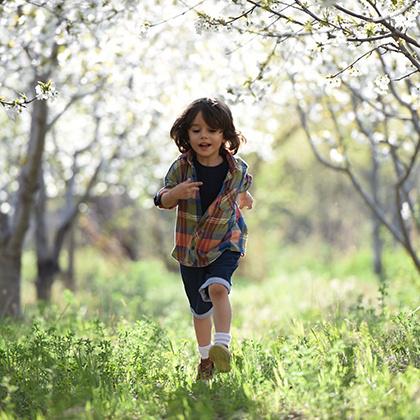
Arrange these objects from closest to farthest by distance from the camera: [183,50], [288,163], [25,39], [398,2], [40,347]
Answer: [398,2] < [40,347] < [25,39] < [183,50] < [288,163]

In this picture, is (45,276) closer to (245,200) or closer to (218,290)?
(245,200)

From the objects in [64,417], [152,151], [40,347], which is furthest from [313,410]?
[152,151]

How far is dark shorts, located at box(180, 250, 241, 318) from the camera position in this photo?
4215mm

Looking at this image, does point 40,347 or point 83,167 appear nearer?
point 40,347

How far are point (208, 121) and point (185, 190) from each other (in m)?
0.42

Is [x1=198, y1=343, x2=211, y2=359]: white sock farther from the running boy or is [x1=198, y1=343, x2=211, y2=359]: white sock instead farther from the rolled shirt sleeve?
the rolled shirt sleeve

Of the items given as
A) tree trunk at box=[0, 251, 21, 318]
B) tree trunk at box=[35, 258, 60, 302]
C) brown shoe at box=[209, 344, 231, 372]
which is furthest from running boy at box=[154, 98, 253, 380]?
tree trunk at box=[35, 258, 60, 302]

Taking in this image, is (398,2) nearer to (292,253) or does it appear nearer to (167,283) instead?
(167,283)

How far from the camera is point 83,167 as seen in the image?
15.6 meters

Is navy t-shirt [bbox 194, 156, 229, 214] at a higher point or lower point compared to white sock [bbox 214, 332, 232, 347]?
higher

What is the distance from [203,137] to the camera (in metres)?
4.29

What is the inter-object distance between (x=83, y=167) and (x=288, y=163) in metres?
17.7

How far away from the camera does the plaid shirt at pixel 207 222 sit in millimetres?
4297

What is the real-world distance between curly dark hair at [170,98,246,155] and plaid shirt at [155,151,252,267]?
0.12 metres
